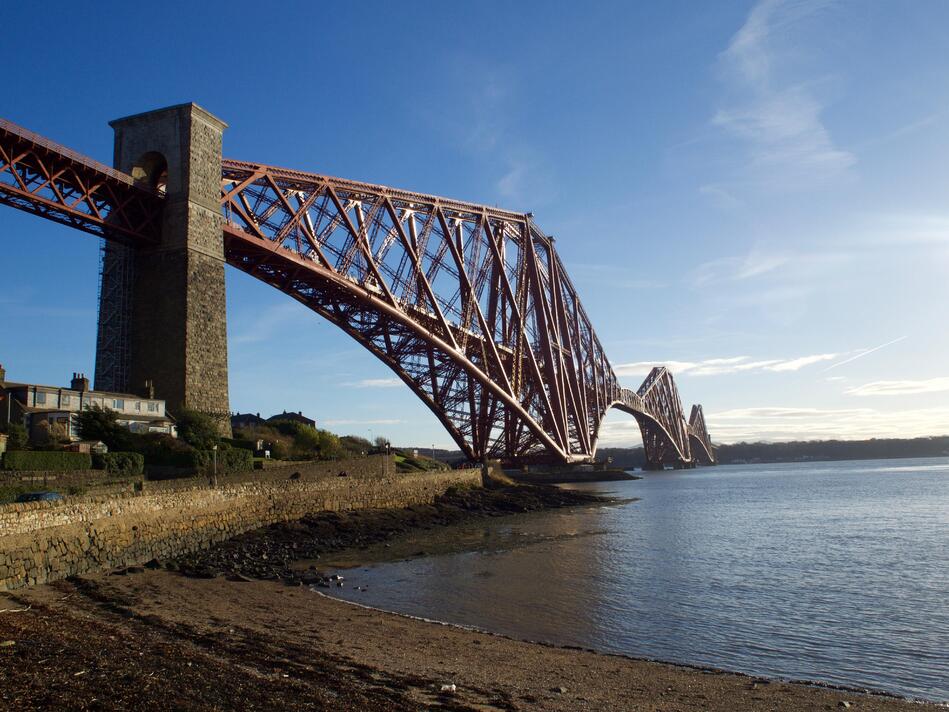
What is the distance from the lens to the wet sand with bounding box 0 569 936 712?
380 inches

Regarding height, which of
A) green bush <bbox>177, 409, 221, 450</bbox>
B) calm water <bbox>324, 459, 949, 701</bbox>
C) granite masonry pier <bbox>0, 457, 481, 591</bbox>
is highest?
green bush <bbox>177, 409, 221, 450</bbox>

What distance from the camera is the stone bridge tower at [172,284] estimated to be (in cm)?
3241

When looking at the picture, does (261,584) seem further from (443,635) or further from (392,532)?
(392,532)

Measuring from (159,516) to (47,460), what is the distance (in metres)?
4.50

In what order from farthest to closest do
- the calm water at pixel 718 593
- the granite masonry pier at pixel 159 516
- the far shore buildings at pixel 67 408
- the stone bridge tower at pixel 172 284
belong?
the stone bridge tower at pixel 172 284 < the far shore buildings at pixel 67 408 < the granite masonry pier at pixel 159 516 < the calm water at pixel 718 593

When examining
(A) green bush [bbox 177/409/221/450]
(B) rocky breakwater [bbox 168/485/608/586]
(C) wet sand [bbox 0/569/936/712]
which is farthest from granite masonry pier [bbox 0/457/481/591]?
(A) green bush [bbox 177/409/221/450]

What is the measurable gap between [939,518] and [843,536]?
44.6 feet

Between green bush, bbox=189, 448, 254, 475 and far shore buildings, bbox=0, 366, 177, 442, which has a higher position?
far shore buildings, bbox=0, 366, 177, 442

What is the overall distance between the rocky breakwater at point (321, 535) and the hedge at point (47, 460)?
17.6 ft

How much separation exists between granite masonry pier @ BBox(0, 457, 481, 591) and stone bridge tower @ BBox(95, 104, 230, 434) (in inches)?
189

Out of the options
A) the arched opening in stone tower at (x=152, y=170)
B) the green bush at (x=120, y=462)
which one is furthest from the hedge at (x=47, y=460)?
the arched opening in stone tower at (x=152, y=170)

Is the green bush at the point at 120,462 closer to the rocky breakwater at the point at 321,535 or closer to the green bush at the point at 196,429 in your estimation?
the green bush at the point at 196,429

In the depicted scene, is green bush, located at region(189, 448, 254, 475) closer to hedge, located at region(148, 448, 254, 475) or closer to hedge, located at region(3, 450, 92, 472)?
hedge, located at region(148, 448, 254, 475)

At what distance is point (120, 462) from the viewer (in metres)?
27.0
